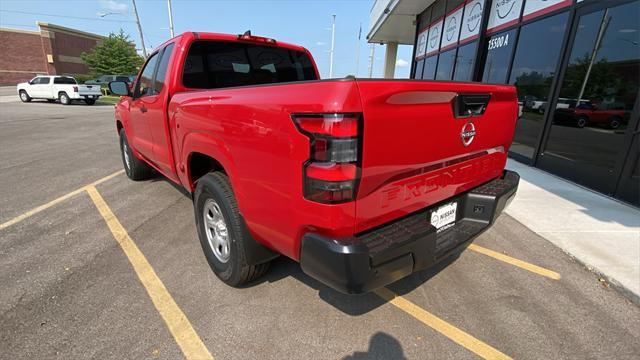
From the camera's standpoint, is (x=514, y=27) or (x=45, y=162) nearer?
(x=45, y=162)

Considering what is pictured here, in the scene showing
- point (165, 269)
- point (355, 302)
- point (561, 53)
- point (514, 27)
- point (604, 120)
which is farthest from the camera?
point (514, 27)

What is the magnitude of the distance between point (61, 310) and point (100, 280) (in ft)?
1.28

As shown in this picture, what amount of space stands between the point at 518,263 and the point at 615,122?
383 cm

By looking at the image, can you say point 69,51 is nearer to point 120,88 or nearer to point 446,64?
point 446,64

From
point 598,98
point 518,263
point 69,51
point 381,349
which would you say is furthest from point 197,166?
point 69,51

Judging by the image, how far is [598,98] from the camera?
566 centimetres

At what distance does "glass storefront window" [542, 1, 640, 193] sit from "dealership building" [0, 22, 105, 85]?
55974mm

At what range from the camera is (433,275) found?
3006 millimetres

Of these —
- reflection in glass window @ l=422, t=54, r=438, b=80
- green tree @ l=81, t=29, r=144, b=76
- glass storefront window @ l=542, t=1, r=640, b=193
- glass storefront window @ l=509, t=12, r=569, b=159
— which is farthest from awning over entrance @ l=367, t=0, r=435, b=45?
green tree @ l=81, t=29, r=144, b=76

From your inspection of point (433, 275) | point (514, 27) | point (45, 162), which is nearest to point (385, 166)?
point (433, 275)

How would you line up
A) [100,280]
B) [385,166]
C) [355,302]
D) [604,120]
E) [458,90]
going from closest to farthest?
[385,166], [458,90], [355,302], [100,280], [604,120]

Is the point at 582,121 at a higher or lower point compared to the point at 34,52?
lower

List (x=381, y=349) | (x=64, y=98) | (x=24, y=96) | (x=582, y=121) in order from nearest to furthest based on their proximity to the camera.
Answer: (x=381, y=349) < (x=582, y=121) < (x=64, y=98) < (x=24, y=96)

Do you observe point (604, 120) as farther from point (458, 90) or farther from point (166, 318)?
point (166, 318)
